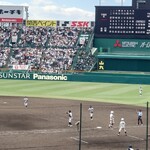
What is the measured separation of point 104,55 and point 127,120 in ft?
155

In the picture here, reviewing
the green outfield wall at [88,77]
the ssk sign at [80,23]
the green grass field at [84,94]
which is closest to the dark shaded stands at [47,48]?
the ssk sign at [80,23]

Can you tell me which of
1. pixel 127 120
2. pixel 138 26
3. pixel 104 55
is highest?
pixel 138 26

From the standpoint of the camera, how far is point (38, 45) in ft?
270

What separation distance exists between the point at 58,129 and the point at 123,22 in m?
46.2

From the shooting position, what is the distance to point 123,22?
6925cm

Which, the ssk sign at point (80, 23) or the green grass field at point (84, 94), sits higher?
the ssk sign at point (80, 23)

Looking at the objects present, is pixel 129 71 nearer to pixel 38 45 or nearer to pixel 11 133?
pixel 38 45

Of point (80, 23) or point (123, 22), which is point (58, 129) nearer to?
point (123, 22)

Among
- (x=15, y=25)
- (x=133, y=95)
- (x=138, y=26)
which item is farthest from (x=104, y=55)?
(x=133, y=95)

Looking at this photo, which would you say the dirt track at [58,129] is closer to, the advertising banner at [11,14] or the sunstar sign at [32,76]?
the sunstar sign at [32,76]

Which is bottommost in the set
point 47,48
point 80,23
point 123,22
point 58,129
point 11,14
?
point 58,129

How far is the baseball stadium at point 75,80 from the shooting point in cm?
2441

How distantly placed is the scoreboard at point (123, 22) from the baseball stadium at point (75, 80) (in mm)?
178

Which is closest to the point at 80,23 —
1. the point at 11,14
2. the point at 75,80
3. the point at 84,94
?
the point at 11,14
